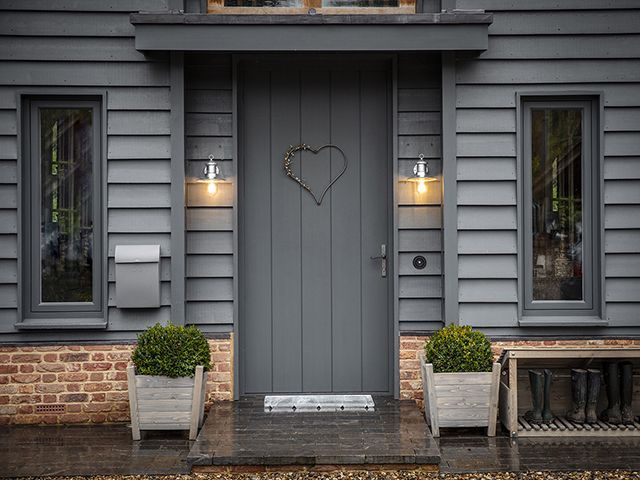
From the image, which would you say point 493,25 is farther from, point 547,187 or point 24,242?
point 24,242

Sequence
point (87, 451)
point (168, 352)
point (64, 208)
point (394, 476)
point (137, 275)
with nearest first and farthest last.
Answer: point (394, 476)
point (87, 451)
point (168, 352)
point (137, 275)
point (64, 208)

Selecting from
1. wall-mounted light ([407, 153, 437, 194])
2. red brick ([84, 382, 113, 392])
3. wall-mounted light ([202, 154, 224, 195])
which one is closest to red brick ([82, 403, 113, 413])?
red brick ([84, 382, 113, 392])

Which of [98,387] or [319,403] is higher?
[98,387]

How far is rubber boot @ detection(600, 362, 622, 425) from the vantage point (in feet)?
16.9

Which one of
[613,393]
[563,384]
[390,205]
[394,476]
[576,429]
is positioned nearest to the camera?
[394,476]

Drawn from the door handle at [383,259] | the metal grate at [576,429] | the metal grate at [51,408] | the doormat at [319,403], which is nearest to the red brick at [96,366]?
the metal grate at [51,408]

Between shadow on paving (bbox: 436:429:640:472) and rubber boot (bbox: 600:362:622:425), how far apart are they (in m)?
0.17

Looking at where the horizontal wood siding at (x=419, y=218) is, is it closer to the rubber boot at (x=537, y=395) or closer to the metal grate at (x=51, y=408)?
the rubber boot at (x=537, y=395)

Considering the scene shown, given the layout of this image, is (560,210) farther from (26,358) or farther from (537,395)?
(26,358)

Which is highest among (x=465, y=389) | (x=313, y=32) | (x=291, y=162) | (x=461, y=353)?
(x=313, y=32)

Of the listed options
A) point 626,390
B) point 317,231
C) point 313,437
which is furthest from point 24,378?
point 626,390

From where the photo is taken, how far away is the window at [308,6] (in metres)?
5.67

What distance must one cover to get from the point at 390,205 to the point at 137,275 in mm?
1960

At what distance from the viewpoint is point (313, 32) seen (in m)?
5.21
